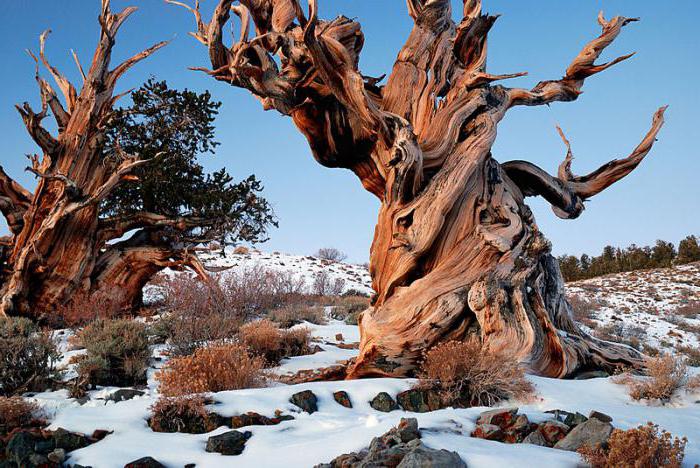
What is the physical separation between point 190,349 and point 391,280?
10.6 ft

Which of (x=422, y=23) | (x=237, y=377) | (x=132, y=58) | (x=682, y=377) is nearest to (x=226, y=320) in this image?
(x=237, y=377)

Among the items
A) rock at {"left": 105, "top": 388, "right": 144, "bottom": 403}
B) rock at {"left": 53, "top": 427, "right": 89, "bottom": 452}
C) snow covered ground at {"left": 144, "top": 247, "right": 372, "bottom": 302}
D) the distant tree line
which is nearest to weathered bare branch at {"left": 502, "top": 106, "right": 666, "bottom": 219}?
rock at {"left": 105, "top": 388, "right": 144, "bottom": 403}

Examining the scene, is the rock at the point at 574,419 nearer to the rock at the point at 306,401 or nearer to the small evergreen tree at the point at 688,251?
the rock at the point at 306,401

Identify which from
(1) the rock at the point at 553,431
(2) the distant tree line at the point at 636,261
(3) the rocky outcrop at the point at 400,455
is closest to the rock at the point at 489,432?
(1) the rock at the point at 553,431

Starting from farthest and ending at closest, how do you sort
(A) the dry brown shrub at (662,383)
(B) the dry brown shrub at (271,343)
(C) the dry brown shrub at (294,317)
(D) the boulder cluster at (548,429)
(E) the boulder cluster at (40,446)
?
(C) the dry brown shrub at (294,317) < (B) the dry brown shrub at (271,343) < (A) the dry brown shrub at (662,383) < (D) the boulder cluster at (548,429) < (E) the boulder cluster at (40,446)

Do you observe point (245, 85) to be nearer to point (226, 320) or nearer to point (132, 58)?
point (226, 320)

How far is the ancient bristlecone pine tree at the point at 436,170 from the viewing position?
6.65 meters

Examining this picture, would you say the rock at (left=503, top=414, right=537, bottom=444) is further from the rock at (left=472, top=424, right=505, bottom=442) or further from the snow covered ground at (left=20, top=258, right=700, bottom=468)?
the snow covered ground at (left=20, top=258, right=700, bottom=468)

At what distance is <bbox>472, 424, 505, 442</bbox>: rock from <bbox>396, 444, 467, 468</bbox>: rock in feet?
2.69

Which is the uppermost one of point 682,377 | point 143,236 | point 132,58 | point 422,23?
point 132,58

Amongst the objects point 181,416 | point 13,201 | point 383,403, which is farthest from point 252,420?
point 13,201

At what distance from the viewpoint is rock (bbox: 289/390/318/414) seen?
495cm

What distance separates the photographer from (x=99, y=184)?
1246 centimetres

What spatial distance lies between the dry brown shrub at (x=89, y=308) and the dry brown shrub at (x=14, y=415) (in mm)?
5342
